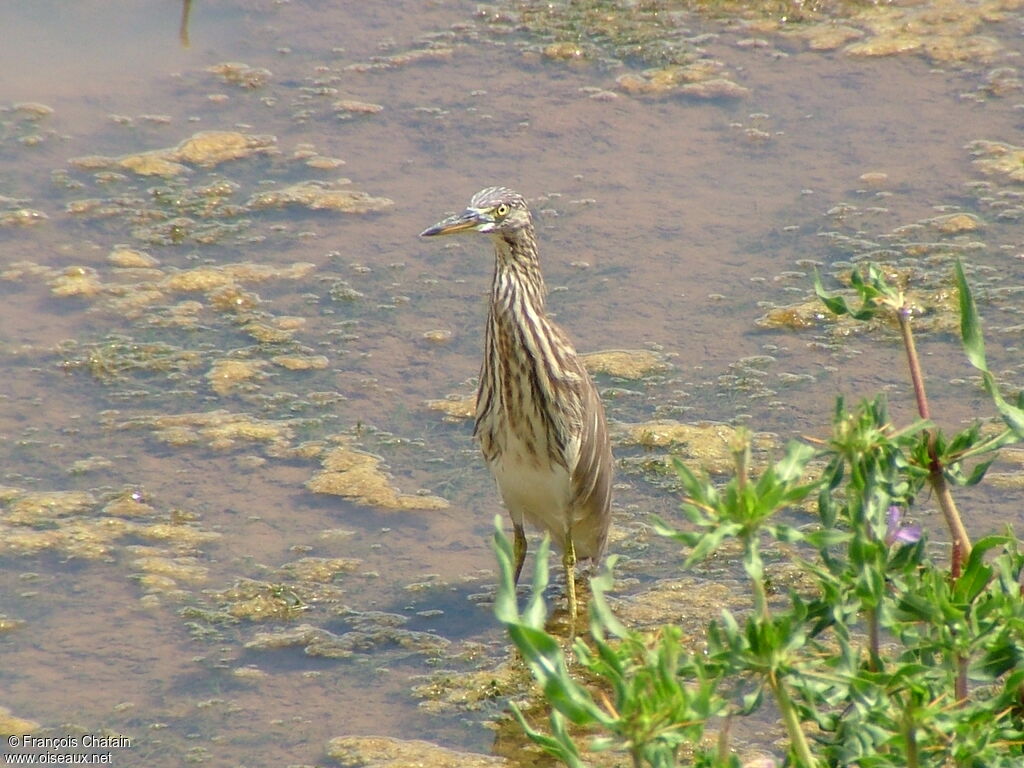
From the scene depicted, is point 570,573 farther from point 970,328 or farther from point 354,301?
point 970,328

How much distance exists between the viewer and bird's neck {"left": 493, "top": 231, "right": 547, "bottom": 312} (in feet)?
16.8

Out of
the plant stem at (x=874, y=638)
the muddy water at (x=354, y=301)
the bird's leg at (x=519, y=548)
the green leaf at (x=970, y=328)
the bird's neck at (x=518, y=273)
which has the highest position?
the green leaf at (x=970, y=328)

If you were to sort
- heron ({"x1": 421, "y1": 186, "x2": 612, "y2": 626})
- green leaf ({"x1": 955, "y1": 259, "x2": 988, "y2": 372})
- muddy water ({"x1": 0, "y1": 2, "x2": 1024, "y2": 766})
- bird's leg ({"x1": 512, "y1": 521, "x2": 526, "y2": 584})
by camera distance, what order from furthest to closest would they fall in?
bird's leg ({"x1": 512, "y1": 521, "x2": 526, "y2": 584}), heron ({"x1": 421, "y1": 186, "x2": 612, "y2": 626}), muddy water ({"x1": 0, "y1": 2, "x2": 1024, "y2": 766}), green leaf ({"x1": 955, "y1": 259, "x2": 988, "y2": 372})

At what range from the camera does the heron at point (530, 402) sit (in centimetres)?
505

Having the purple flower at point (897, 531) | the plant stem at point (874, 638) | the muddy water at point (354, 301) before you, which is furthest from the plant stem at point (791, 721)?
the muddy water at point (354, 301)

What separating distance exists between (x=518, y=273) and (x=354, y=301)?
1.79m

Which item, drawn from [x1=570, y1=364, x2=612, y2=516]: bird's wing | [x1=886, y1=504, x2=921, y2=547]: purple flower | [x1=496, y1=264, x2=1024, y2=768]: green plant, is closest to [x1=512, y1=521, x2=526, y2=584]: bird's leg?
[x1=570, y1=364, x2=612, y2=516]: bird's wing

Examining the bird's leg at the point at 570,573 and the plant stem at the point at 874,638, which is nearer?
the plant stem at the point at 874,638

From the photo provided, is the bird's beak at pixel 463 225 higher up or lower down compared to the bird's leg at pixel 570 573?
higher up

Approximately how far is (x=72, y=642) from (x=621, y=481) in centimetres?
210

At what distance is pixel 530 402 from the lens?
199 inches

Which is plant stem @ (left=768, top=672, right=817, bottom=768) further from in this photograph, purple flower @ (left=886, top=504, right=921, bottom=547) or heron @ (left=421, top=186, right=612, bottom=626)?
heron @ (left=421, top=186, right=612, bottom=626)

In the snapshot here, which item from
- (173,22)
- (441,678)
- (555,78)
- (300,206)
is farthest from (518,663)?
(173,22)

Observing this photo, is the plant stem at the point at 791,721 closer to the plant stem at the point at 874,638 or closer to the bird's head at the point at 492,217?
the plant stem at the point at 874,638
